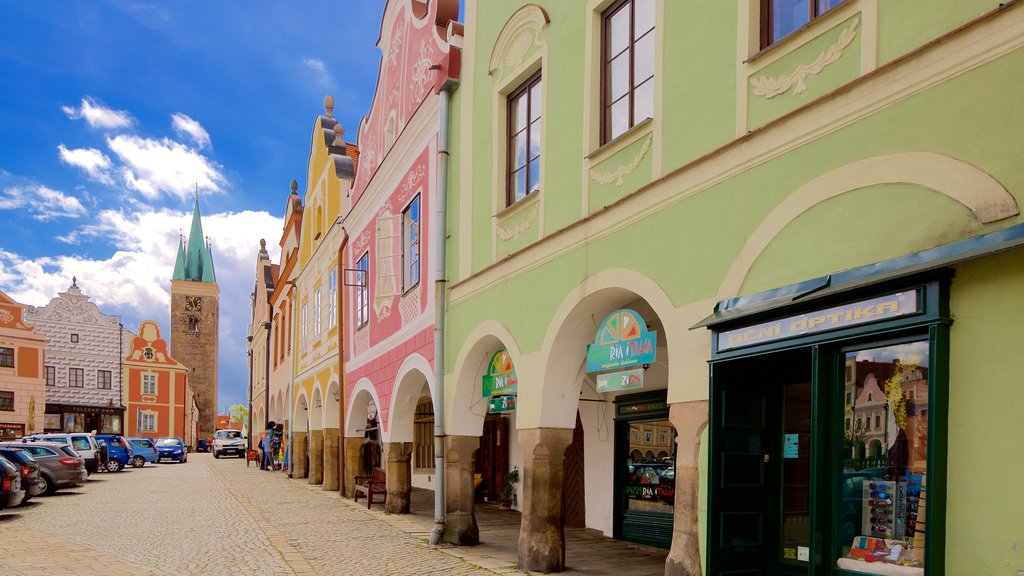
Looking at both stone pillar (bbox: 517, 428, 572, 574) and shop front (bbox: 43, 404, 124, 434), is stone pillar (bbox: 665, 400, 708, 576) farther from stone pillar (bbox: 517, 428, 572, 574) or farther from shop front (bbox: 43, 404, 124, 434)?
shop front (bbox: 43, 404, 124, 434)

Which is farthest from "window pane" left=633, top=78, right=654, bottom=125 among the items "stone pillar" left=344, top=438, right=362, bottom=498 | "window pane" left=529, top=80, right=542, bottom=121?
"stone pillar" left=344, top=438, right=362, bottom=498

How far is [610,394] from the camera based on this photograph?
1369 centimetres

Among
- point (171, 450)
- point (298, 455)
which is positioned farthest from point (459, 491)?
point (171, 450)

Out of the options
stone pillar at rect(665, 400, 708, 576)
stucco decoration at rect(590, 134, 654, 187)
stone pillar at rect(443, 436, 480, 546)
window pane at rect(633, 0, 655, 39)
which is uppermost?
window pane at rect(633, 0, 655, 39)

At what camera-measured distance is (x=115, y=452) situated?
113ft

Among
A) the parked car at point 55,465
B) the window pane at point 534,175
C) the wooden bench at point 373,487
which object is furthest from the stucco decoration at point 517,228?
the parked car at point 55,465

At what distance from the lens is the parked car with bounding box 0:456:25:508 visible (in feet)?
55.3

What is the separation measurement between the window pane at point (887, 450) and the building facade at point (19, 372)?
172ft

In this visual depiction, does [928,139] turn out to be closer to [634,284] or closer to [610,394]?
[634,284]

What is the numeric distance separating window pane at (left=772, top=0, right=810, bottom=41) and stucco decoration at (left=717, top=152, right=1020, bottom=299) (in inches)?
50.2

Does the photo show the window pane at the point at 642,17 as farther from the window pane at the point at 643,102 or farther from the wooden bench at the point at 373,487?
the wooden bench at the point at 373,487

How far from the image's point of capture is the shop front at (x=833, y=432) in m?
5.13

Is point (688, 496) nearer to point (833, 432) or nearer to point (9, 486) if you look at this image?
point (833, 432)

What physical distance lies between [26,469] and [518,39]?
14.8m
